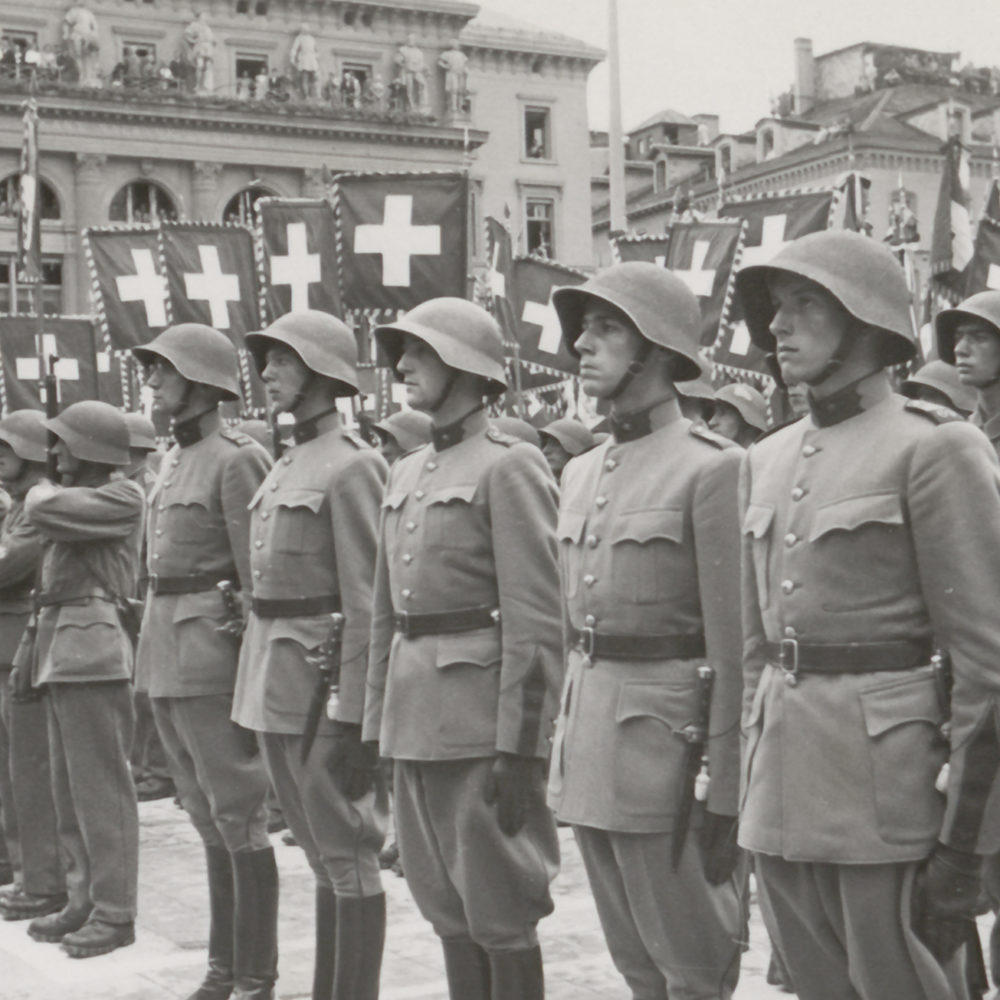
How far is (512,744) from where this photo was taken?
16.2 ft

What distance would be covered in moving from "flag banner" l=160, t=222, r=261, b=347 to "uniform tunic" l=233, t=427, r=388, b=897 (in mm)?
5381

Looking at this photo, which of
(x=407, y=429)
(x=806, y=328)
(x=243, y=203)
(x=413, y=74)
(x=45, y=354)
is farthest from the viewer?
(x=413, y=74)

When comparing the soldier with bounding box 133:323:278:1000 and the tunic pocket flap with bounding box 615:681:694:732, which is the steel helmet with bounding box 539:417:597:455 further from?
the tunic pocket flap with bounding box 615:681:694:732

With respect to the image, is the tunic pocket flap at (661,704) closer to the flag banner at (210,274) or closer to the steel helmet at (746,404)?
the steel helmet at (746,404)

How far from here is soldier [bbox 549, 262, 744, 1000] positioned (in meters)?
4.38

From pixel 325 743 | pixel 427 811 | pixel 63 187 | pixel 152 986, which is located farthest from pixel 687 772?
pixel 63 187

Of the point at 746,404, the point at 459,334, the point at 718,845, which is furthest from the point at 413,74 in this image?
the point at 718,845

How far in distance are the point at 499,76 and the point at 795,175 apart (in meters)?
13.6

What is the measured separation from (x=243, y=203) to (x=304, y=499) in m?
48.5

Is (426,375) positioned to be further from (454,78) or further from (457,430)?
(454,78)

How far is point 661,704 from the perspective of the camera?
4457 millimetres

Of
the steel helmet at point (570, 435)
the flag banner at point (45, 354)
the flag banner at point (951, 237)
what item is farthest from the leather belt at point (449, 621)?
the flag banner at point (45, 354)

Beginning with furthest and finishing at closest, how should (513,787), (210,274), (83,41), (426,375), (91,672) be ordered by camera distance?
1. (83,41)
2. (210,274)
3. (91,672)
4. (426,375)
5. (513,787)

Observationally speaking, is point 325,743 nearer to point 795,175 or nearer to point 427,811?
point 427,811
